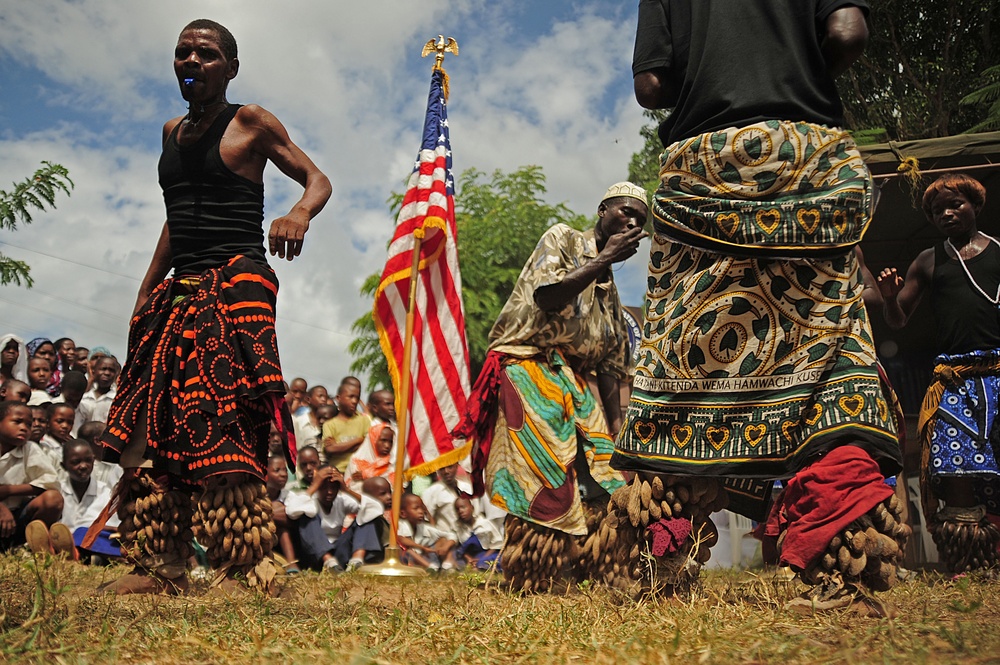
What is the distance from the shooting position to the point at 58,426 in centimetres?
795

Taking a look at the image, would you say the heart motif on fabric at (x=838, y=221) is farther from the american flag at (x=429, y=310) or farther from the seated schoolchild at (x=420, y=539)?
the seated schoolchild at (x=420, y=539)

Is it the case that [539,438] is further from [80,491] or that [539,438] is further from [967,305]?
[80,491]

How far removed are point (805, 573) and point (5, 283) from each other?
10523 mm

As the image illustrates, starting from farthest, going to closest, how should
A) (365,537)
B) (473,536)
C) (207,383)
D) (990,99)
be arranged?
(990,99) < (473,536) < (365,537) < (207,383)

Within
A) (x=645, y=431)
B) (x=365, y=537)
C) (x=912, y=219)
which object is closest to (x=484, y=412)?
(x=645, y=431)

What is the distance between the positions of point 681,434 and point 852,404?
54cm

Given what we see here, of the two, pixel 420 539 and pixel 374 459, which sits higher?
pixel 374 459

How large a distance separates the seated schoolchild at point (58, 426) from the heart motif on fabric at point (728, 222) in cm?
656

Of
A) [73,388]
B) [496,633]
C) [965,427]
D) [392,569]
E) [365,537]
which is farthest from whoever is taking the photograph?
[73,388]

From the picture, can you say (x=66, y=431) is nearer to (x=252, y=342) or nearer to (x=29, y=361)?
(x=29, y=361)

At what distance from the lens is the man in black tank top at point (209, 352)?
362 cm

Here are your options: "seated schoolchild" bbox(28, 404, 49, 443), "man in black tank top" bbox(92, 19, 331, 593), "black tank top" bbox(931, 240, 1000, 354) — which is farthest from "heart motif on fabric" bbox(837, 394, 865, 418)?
"seated schoolchild" bbox(28, 404, 49, 443)

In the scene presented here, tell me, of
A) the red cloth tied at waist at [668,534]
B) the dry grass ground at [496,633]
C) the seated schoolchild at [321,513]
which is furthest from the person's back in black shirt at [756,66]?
the seated schoolchild at [321,513]

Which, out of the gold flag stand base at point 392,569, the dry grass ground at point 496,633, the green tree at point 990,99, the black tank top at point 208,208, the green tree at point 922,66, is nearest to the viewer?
the dry grass ground at point 496,633
